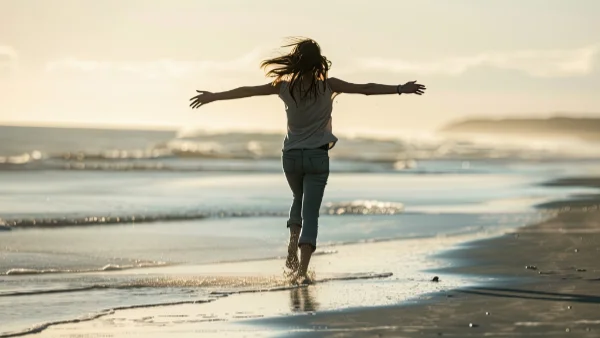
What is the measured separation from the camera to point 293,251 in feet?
29.2

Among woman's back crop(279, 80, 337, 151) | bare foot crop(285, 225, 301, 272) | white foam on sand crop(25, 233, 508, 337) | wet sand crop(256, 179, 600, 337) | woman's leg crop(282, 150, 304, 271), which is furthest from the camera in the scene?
bare foot crop(285, 225, 301, 272)

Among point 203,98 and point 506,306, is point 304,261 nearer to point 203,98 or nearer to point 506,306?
point 203,98

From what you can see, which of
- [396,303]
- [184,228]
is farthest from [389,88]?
[184,228]

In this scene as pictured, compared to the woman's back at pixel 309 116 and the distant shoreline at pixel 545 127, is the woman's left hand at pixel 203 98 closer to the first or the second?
the woman's back at pixel 309 116

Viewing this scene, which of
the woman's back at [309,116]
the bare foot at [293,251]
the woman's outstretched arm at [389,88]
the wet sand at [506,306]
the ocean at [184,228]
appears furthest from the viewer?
the bare foot at [293,251]

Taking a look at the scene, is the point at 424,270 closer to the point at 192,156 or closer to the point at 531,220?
the point at 531,220

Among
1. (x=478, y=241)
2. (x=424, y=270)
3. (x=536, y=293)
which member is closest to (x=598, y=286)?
(x=536, y=293)

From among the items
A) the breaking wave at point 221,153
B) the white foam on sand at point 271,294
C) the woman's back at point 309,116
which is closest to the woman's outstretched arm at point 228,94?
the woman's back at point 309,116

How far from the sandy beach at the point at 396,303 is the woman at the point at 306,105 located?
1.92ft

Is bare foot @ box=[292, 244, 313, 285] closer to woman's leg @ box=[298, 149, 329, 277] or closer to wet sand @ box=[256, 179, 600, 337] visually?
woman's leg @ box=[298, 149, 329, 277]

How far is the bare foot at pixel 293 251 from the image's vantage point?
892 centimetres

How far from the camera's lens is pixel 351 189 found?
965 inches

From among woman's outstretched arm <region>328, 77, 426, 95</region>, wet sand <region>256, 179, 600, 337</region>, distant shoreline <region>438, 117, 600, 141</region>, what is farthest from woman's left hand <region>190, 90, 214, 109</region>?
distant shoreline <region>438, 117, 600, 141</region>

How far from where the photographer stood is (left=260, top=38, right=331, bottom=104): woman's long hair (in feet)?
27.5
